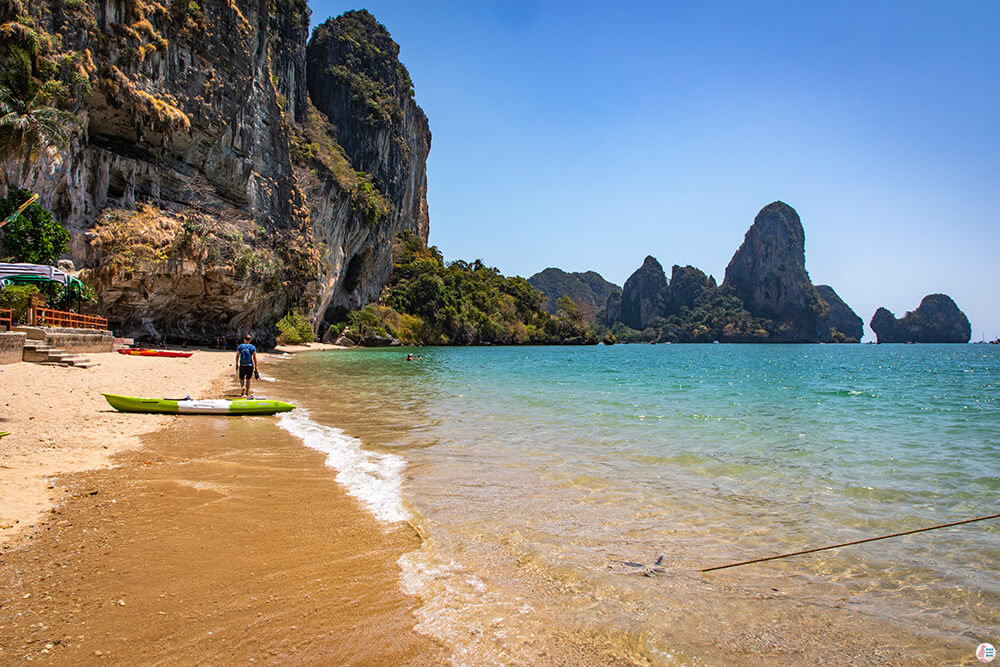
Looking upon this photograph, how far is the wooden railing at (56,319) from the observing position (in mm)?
19344

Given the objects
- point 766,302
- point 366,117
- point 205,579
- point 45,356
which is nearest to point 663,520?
point 205,579

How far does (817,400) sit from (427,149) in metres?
105

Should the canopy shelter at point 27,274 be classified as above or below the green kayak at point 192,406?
above

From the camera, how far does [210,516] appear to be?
4945 mm

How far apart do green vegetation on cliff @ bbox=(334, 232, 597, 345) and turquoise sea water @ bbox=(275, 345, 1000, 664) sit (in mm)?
59066

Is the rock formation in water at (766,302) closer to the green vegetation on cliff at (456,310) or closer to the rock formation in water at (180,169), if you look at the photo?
the green vegetation on cliff at (456,310)

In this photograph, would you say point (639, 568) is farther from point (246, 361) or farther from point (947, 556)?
point (246, 361)

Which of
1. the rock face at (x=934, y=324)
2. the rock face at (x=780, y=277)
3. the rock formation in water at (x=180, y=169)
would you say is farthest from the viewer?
the rock face at (x=934, y=324)

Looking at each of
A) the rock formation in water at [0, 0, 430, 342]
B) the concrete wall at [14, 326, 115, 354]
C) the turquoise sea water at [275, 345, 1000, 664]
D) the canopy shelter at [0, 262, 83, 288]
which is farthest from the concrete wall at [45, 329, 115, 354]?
the turquoise sea water at [275, 345, 1000, 664]

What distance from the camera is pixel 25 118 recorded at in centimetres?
2181

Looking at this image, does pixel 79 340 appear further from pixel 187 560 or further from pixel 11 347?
pixel 187 560

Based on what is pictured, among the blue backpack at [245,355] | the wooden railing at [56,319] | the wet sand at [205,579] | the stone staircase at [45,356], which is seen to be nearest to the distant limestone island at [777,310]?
the wooden railing at [56,319]

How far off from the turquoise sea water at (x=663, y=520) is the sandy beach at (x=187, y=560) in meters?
0.41

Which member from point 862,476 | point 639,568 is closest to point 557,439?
point 862,476
